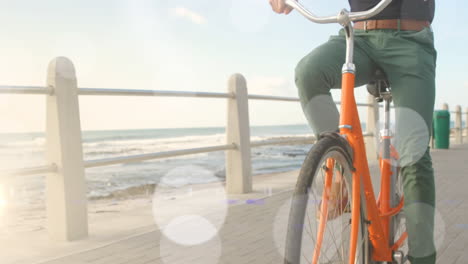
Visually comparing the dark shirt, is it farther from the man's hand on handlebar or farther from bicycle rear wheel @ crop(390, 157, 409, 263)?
bicycle rear wheel @ crop(390, 157, 409, 263)

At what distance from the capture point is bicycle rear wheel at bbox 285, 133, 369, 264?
164 centimetres

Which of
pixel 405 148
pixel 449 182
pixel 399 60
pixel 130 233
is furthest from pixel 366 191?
pixel 449 182

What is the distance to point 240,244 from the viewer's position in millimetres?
3557

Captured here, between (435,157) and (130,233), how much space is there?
821 centimetres

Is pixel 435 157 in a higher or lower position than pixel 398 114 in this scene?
lower

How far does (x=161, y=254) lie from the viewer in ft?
10.8

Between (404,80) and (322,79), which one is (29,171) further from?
(404,80)

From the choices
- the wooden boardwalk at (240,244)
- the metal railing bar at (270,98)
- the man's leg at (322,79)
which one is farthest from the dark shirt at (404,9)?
the metal railing bar at (270,98)

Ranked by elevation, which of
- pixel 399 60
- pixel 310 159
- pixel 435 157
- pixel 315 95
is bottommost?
pixel 435 157

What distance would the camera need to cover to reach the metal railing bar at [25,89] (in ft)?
11.3

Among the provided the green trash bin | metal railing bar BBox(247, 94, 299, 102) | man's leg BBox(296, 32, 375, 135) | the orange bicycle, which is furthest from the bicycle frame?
the green trash bin

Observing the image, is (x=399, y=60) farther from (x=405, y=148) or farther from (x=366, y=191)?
(x=366, y=191)

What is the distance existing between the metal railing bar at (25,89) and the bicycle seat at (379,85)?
2280 mm

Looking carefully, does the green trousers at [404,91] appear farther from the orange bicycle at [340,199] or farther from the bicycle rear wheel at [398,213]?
the orange bicycle at [340,199]
